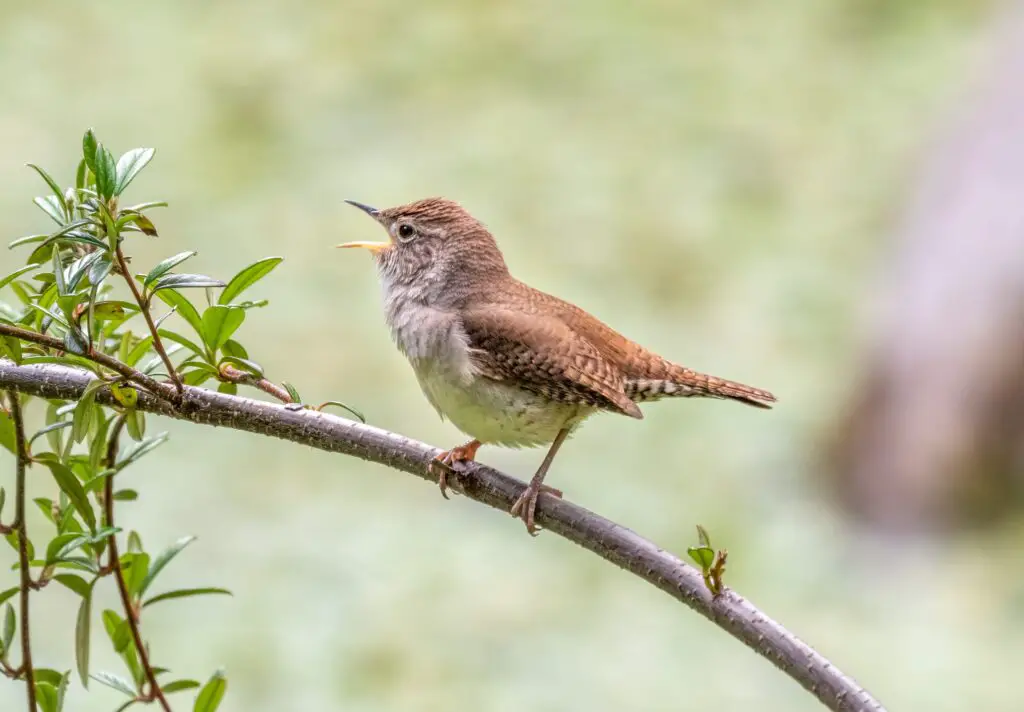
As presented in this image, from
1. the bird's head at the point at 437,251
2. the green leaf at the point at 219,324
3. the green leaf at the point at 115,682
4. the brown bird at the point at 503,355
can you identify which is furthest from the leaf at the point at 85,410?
the bird's head at the point at 437,251

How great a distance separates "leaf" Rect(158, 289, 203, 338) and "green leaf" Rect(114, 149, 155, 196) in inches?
4.3

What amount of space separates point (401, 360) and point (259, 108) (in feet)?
7.75

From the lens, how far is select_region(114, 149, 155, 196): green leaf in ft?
3.73

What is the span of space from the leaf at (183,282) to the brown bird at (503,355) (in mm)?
610

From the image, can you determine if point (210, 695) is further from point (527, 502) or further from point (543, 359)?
point (543, 359)

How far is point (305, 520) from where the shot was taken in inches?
185

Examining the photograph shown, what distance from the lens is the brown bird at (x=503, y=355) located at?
183 centimetres

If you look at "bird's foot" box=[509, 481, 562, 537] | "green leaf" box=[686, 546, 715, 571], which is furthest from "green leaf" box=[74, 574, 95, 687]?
"green leaf" box=[686, 546, 715, 571]

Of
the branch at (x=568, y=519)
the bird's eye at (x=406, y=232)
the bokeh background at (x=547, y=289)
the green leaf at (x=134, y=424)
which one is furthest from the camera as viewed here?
the bokeh background at (x=547, y=289)

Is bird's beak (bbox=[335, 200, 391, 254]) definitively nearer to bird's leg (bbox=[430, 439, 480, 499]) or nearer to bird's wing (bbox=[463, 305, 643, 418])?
bird's wing (bbox=[463, 305, 643, 418])

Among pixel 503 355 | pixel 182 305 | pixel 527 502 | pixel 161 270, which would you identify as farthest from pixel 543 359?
pixel 161 270

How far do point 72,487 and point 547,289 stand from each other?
4512 millimetres

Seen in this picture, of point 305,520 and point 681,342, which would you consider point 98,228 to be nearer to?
point 305,520

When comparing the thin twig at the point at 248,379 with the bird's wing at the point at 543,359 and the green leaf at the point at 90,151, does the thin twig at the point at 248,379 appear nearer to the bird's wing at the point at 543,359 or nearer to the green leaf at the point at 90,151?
the green leaf at the point at 90,151
